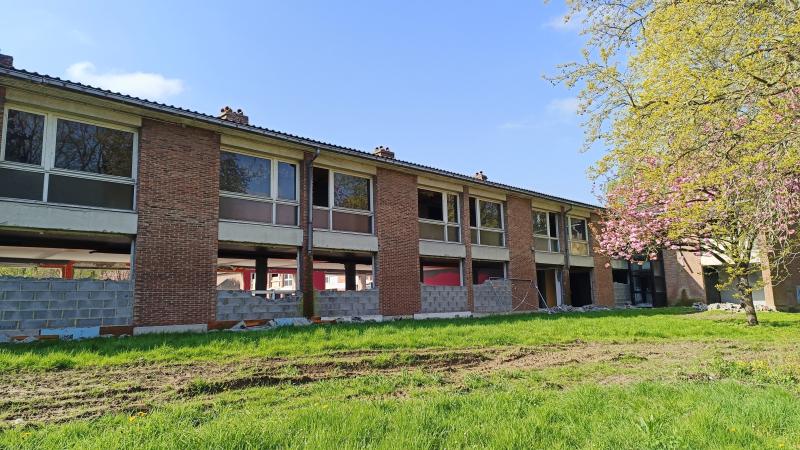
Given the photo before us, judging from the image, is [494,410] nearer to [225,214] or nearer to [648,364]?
[648,364]

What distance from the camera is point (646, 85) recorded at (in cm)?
691

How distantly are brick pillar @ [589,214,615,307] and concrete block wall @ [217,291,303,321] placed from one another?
15.9m

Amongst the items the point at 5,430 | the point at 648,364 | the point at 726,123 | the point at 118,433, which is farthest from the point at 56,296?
the point at 726,123

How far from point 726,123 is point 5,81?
1199 centimetres

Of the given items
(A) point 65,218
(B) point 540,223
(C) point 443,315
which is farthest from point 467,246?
(A) point 65,218

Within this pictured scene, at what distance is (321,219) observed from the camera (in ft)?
47.6

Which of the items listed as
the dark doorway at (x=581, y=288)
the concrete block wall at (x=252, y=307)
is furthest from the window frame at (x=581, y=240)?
the concrete block wall at (x=252, y=307)

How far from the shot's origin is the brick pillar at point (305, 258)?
13516 millimetres

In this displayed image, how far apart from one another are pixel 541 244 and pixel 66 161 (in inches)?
690

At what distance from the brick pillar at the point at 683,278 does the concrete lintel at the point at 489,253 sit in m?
12.8

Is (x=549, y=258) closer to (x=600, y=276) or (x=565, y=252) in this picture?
(x=565, y=252)

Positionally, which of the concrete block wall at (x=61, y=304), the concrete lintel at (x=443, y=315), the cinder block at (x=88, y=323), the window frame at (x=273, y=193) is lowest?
the concrete lintel at (x=443, y=315)

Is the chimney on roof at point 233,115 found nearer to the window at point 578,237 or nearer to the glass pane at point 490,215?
the glass pane at point 490,215

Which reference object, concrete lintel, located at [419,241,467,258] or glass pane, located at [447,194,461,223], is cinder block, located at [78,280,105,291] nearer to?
concrete lintel, located at [419,241,467,258]
